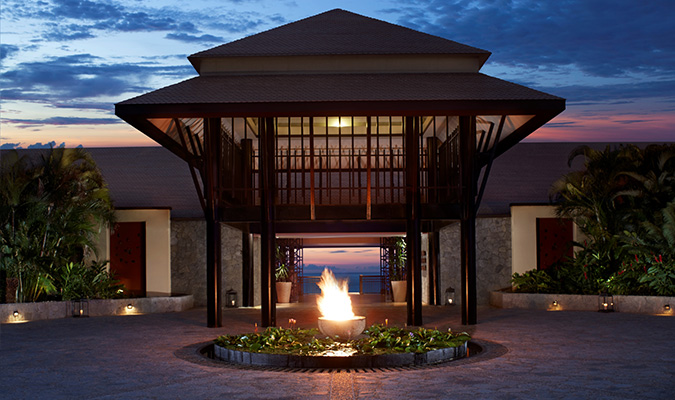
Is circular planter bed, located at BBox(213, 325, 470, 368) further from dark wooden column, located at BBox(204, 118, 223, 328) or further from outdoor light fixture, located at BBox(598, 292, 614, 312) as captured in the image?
outdoor light fixture, located at BBox(598, 292, 614, 312)

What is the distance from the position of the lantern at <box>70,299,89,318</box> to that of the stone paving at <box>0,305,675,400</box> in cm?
269

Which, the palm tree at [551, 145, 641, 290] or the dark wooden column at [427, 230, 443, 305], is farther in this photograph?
the dark wooden column at [427, 230, 443, 305]

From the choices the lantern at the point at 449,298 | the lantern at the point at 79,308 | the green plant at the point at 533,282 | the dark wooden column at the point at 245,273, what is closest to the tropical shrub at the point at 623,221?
the green plant at the point at 533,282

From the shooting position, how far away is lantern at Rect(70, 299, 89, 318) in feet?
55.7

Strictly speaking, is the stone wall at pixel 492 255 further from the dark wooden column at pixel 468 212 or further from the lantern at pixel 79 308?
the lantern at pixel 79 308

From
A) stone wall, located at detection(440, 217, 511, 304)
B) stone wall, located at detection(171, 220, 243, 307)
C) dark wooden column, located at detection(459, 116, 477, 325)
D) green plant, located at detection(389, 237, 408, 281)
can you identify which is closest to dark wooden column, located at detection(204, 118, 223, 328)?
dark wooden column, located at detection(459, 116, 477, 325)

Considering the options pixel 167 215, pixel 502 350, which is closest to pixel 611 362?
pixel 502 350

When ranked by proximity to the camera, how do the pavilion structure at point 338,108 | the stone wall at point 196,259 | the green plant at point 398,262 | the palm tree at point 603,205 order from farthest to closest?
the green plant at point 398,262
the stone wall at point 196,259
the palm tree at point 603,205
the pavilion structure at point 338,108

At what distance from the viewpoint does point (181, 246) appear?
20734 mm

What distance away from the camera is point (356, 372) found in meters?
8.83

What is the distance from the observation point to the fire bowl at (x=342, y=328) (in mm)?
10633

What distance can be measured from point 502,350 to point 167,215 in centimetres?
1216

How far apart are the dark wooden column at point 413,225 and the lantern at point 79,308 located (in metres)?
7.62

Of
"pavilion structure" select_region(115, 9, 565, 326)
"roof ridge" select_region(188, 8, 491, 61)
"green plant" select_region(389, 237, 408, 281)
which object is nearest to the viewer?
"pavilion structure" select_region(115, 9, 565, 326)
